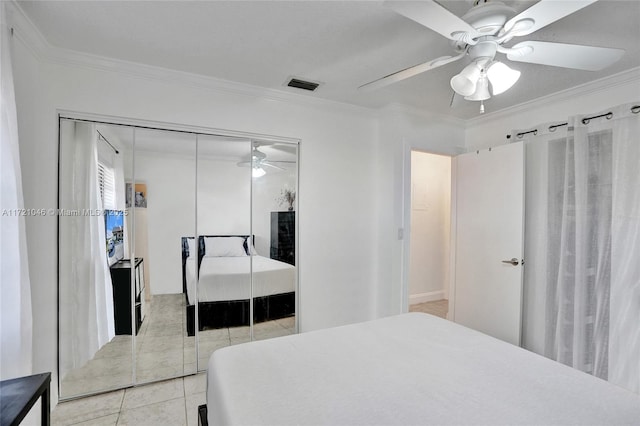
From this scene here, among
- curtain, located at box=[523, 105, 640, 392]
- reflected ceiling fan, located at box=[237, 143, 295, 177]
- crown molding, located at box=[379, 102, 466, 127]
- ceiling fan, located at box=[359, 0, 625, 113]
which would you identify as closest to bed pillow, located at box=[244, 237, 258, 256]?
reflected ceiling fan, located at box=[237, 143, 295, 177]

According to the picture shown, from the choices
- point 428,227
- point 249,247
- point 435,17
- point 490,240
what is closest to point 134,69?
point 249,247

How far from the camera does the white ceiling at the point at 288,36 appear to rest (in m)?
1.67

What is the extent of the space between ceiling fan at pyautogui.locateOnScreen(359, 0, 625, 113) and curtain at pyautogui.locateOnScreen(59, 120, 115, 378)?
2.10 m

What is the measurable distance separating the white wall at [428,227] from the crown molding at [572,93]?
1413 millimetres

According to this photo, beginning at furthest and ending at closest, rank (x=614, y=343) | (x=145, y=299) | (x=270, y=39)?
1. (x=145, y=299)
2. (x=614, y=343)
3. (x=270, y=39)

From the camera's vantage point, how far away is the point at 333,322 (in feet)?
10.3

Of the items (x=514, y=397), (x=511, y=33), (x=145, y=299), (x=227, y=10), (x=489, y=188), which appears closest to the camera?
(x=514, y=397)

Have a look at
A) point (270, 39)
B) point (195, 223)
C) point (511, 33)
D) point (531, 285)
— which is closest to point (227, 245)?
point (195, 223)

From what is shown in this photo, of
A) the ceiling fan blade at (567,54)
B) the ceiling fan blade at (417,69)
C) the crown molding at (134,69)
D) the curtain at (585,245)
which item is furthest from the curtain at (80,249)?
the curtain at (585,245)

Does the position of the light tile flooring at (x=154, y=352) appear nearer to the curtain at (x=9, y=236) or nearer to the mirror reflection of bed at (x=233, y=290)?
the mirror reflection of bed at (x=233, y=290)

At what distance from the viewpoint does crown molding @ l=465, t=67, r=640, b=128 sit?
7.78 ft

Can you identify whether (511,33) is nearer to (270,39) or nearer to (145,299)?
(270,39)

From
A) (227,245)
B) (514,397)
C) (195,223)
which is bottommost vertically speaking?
(514,397)

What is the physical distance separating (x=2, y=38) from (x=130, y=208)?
123 centimetres
